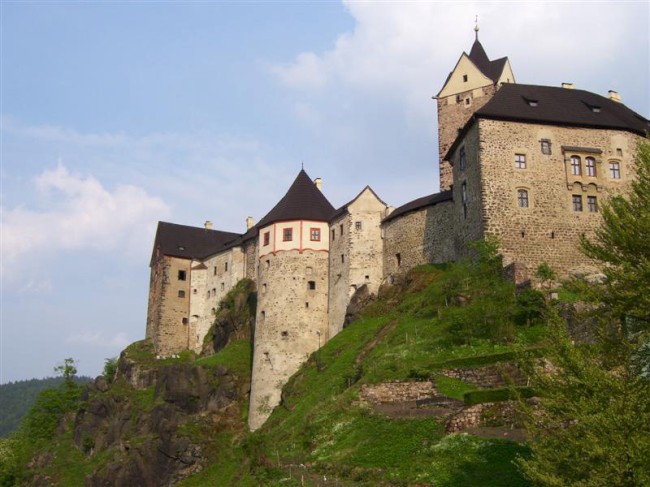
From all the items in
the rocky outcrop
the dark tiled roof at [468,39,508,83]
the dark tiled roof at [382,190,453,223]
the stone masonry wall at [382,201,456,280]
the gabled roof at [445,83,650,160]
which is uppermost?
the dark tiled roof at [468,39,508,83]

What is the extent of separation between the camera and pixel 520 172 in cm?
4638

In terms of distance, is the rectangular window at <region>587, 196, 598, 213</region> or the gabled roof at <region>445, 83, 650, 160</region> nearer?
the rectangular window at <region>587, 196, 598, 213</region>

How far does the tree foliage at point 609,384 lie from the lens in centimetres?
1678

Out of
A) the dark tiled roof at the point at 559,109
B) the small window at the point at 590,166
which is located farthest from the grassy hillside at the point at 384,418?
the dark tiled roof at the point at 559,109

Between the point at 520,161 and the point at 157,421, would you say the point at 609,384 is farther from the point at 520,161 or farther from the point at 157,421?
the point at 157,421

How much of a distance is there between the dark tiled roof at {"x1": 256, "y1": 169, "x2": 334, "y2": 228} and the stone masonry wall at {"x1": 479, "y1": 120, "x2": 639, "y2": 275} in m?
18.2

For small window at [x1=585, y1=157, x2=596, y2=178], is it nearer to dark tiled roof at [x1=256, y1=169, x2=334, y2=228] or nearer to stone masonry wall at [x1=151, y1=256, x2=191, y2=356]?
dark tiled roof at [x1=256, y1=169, x2=334, y2=228]

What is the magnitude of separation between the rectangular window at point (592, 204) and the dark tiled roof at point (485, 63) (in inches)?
771

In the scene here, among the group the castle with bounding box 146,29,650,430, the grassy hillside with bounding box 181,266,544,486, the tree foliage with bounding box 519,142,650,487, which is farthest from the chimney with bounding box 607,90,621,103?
the tree foliage with bounding box 519,142,650,487

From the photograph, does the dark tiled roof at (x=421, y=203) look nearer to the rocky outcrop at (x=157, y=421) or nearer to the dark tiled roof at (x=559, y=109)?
the dark tiled roof at (x=559, y=109)

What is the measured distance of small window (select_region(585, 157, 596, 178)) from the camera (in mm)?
46794

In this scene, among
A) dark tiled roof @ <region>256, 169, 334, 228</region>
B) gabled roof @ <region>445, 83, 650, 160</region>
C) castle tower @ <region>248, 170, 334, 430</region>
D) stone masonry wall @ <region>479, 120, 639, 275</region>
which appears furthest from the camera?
dark tiled roof @ <region>256, 169, 334, 228</region>

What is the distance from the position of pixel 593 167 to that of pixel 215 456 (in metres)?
31.6

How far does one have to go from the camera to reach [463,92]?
6362cm
